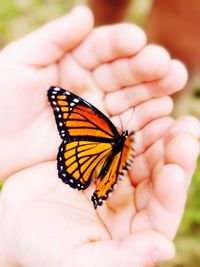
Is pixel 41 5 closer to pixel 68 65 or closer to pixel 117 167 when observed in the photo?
pixel 68 65

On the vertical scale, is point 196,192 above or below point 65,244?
below

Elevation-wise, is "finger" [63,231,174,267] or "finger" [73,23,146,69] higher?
"finger" [73,23,146,69]

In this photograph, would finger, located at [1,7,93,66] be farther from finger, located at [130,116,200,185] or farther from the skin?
finger, located at [130,116,200,185]

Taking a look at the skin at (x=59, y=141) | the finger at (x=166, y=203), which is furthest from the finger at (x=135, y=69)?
the finger at (x=166, y=203)

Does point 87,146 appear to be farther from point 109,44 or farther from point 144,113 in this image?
point 109,44

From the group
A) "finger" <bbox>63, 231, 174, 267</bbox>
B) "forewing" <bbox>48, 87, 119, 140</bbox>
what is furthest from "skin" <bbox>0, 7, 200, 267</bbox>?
"forewing" <bbox>48, 87, 119, 140</bbox>

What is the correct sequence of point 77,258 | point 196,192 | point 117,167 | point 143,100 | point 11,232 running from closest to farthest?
point 77,258 → point 11,232 → point 117,167 → point 143,100 → point 196,192

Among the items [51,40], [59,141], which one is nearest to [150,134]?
[59,141]

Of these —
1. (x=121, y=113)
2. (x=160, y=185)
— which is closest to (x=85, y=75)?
(x=121, y=113)
